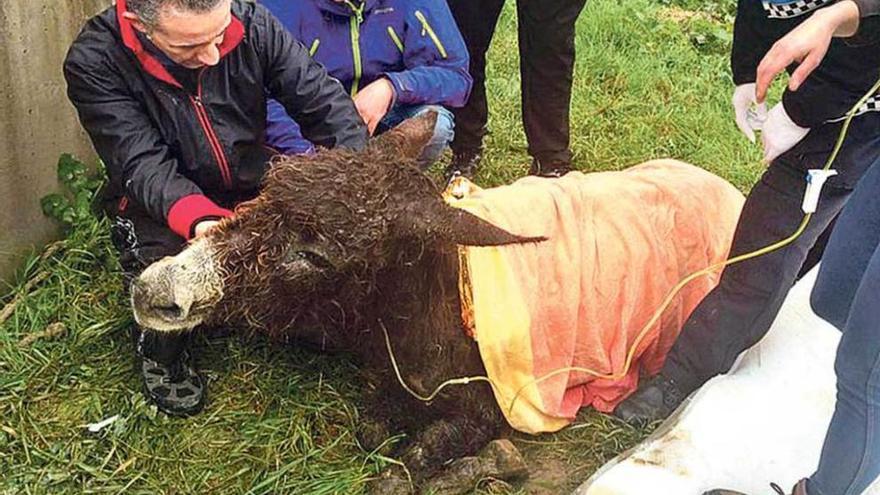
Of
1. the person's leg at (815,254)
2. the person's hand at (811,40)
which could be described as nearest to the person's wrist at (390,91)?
the person's leg at (815,254)

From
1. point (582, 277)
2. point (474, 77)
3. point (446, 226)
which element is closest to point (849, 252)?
point (582, 277)

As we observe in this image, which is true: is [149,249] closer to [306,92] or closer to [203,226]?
[203,226]

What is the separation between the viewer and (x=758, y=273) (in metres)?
3.58

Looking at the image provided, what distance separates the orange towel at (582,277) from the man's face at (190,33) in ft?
3.67

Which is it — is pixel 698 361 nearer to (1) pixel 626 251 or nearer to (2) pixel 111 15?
(1) pixel 626 251

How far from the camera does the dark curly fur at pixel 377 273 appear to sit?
330 centimetres

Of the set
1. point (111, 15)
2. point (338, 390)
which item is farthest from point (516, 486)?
point (111, 15)

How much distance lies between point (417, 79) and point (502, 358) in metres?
1.56

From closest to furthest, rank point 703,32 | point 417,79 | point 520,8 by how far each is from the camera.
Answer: point 417,79 → point 520,8 → point 703,32

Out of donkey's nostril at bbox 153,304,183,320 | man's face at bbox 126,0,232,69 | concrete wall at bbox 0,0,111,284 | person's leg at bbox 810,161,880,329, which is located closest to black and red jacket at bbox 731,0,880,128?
person's leg at bbox 810,161,880,329

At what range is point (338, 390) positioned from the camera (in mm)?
4062

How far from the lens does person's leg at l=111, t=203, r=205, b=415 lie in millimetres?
3848

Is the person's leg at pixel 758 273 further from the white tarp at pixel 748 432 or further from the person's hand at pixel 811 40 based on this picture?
the person's hand at pixel 811 40

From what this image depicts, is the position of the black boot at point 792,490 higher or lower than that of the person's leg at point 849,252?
lower
